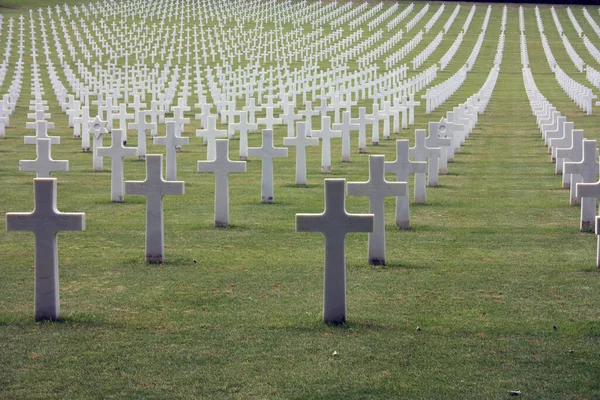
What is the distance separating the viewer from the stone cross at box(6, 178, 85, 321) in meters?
8.16

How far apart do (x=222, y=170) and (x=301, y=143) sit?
395cm

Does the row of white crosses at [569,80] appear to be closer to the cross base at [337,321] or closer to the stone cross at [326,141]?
the stone cross at [326,141]

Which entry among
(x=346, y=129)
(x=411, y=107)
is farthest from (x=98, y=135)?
(x=411, y=107)

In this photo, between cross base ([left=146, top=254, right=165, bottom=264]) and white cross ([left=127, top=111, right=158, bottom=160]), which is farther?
white cross ([left=127, top=111, right=158, bottom=160])

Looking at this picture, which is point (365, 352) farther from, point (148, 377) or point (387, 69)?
point (387, 69)

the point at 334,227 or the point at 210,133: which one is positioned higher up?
the point at 210,133

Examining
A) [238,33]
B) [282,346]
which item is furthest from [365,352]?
[238,33]

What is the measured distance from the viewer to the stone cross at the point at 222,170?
1229 centimetres

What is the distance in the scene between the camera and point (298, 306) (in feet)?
28.9

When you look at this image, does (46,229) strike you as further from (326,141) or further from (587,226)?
(326,141)

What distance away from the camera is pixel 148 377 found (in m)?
6.98

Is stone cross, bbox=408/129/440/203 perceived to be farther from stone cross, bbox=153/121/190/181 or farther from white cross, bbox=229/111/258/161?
white cross, bbox=229/111/258/161

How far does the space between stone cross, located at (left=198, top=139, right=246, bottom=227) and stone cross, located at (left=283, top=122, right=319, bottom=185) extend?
11.6 feet

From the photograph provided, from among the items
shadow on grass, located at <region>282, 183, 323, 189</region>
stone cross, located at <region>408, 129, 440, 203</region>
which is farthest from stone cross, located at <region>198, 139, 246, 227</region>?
shadow on grass, located at <region>282, 183, 323, 189</region>
